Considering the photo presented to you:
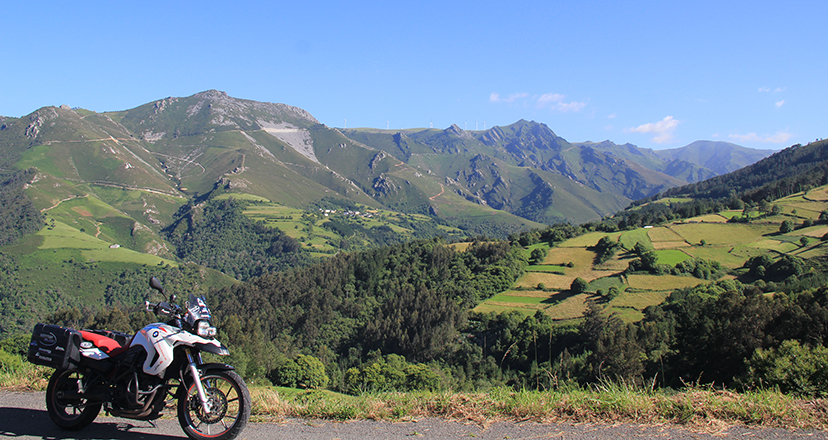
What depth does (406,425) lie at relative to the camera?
22.1ft

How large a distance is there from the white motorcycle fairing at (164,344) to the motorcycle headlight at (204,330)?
7 cm

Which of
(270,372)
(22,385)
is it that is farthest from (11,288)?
(22,385)

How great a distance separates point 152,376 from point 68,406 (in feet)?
5.31

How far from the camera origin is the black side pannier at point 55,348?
6887mm

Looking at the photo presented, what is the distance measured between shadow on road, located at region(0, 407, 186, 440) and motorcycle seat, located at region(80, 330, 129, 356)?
1111 millimetres

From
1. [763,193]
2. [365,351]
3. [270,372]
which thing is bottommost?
[365,351]

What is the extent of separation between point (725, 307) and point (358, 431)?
3807cm

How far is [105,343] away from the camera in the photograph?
23.7ft

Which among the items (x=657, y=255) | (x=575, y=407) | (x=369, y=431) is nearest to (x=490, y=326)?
(x=657, y=255)

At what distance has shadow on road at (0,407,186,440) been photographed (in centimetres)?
655

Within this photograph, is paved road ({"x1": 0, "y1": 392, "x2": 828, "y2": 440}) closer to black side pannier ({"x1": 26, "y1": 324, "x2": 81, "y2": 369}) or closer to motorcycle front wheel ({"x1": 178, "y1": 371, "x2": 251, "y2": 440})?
motorcycle front wheel ({"x1": 178, "y1": 371, "x2": 251, "y2": 440})

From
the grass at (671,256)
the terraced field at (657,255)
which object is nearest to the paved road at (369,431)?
the terraced field at (657,255)

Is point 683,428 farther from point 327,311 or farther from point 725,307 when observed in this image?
point 327,311

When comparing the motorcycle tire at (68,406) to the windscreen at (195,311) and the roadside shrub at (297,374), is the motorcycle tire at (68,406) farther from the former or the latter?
the roadside shrub at (297,374)
